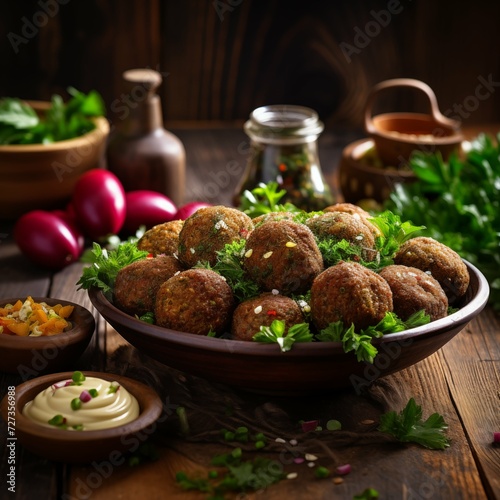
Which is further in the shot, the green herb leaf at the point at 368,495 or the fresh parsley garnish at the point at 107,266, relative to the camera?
the fresh parsley garnish at the point at 107,266

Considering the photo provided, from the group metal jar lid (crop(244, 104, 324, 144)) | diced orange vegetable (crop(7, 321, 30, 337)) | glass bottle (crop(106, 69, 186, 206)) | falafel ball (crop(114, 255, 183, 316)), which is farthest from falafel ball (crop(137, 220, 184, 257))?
glass bottle (crop(106, 69, 186, 206))

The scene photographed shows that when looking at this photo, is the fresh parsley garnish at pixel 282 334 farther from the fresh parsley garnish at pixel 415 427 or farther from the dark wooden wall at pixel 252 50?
the dark wooden wall at pixel 252 50

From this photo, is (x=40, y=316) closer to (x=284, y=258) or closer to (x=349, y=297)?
(x=284, y=258)

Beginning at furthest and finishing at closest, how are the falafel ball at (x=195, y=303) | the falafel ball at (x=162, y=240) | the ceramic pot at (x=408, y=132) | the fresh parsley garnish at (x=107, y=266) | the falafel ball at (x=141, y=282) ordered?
the ceramic pot at (x=408, y=132) < the falafel ball at (x=162, y=240) < the fresh parsley garnish at (x=107, y=266) < the falafel ball at (x=141, y=282) < the falafel ball at (x=195, y=303)

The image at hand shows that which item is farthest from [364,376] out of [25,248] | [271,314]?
[25,248]

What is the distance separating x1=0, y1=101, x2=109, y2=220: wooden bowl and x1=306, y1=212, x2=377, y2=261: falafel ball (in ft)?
4.66

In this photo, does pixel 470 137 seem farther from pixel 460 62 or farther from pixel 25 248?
pixel 25 248

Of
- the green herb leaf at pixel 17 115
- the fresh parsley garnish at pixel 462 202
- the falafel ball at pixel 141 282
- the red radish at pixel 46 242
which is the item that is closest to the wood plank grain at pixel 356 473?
the falafel ball at pixel 141 282

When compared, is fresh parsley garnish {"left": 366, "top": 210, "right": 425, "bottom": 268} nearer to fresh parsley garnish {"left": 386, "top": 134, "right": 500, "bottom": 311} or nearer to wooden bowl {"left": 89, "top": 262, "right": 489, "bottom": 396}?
wooden bowl {"left": 89, "top": 262, "right": 489, "bottom": 396}

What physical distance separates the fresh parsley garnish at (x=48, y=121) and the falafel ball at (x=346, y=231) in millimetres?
1616

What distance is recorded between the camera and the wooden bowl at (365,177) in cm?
349

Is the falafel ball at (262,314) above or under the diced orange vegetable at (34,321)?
above

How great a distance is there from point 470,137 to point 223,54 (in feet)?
4.59

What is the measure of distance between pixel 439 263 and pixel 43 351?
1.01 m
